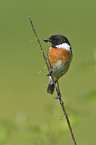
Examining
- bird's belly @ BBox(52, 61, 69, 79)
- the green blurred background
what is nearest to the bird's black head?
bird's belly @ BBox(52, 61, 69, 79)

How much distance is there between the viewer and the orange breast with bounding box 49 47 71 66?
399 centimetres

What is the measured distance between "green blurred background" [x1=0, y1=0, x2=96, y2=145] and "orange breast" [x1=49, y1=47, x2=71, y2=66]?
0.23 meters

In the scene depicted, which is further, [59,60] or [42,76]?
[42,76]

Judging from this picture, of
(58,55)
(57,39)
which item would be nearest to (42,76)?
(58,55)

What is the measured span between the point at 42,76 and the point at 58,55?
686 cm

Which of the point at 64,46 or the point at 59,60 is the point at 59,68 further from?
the point at 64,46

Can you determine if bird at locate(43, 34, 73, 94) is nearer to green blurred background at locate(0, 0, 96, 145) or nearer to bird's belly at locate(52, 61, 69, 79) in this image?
bird's belly at locate(52, 61, 69, 79)

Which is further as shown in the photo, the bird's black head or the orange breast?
the orange breast

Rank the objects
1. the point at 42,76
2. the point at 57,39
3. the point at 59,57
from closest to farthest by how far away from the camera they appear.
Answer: the point at 57,39 < the point at 59,57 < the point at 42,76

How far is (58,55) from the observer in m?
4.00

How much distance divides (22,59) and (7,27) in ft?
7.73

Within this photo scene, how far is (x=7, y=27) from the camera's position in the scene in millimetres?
13719

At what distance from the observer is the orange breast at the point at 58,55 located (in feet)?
13.1

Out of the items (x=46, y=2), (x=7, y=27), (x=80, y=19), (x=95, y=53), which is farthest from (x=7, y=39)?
(x=95, y=53)
